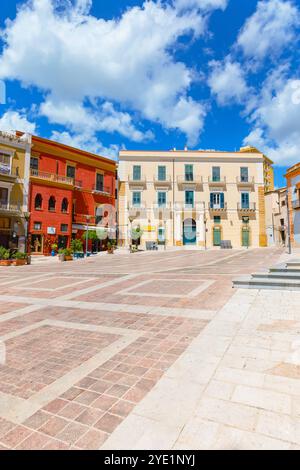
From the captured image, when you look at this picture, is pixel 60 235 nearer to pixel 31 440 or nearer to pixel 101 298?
pixel 101 298

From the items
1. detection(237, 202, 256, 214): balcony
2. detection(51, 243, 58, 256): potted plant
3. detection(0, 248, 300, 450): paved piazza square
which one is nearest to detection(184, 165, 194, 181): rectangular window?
detection(237, 202, 256, 214): balcony

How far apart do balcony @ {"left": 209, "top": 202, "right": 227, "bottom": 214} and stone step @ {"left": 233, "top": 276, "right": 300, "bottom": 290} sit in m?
28.5

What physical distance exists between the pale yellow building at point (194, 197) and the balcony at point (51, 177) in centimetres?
898

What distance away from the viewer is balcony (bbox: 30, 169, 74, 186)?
2584cm

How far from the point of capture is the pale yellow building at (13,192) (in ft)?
77.7

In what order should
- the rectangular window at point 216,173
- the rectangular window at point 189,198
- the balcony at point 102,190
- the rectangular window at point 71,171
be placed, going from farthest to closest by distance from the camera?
the rectangular window at point 216,173, the rectangular window at point 189,198, the balcony at point 102,190, the rectangular window at point 71,171

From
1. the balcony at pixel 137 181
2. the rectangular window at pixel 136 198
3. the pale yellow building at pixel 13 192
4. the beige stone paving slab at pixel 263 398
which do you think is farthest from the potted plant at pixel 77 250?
the beige stone paving slab at pixel 263 398

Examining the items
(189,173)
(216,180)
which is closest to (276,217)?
(216,180)

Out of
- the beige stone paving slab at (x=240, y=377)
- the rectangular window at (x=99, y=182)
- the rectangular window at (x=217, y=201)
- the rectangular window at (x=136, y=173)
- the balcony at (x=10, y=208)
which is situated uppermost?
the rectangular window at (x=136, y=173)

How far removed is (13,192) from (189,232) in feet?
71.2

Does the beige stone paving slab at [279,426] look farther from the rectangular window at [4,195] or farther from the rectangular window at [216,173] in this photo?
the rectangular window at [216,173]

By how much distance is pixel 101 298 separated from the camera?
6926 millimetres

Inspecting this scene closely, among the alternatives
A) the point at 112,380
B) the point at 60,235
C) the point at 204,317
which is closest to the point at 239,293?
the point at 204,317

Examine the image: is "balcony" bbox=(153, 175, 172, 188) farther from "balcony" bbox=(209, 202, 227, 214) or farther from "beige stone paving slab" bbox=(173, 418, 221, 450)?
"beige stone paving slab" bbox=(173, 418, 221, 450)
